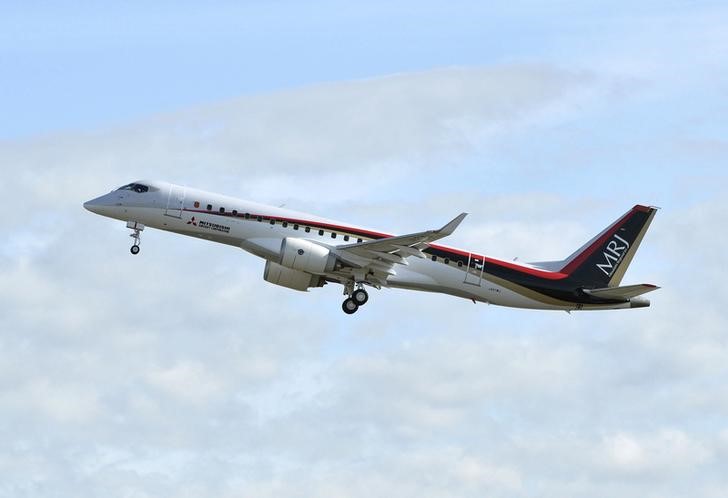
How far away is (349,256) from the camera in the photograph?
240 ft

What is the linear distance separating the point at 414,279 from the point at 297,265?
6.82 meters

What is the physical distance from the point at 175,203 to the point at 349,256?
9.14m

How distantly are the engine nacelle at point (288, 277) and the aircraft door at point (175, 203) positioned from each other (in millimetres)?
5717

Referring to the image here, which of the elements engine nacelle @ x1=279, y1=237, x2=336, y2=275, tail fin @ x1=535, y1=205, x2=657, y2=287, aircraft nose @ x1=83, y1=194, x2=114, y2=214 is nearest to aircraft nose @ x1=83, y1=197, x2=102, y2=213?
aircraft nose @ x1=83, y1=194, x2=114, y2=214

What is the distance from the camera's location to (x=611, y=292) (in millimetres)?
77438

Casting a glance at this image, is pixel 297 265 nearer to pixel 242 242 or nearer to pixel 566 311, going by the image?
pixel 242 242

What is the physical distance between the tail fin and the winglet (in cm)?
1225

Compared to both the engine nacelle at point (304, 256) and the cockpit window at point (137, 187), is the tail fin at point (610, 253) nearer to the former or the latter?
the engine nacelle at point (304, 256)

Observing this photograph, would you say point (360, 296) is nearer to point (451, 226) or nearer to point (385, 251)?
point (385, 251)

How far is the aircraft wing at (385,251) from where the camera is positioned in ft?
234

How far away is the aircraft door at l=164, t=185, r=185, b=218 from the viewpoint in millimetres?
73188

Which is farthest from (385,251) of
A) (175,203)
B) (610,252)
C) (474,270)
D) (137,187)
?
(610,252)

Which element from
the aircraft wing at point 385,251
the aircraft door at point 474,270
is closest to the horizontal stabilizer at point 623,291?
the aircraft door at point 474,270

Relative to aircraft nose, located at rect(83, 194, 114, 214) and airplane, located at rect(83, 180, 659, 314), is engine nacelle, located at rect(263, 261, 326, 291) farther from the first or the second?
aircraft nose, located at rect(83, 194, 114, 214)
